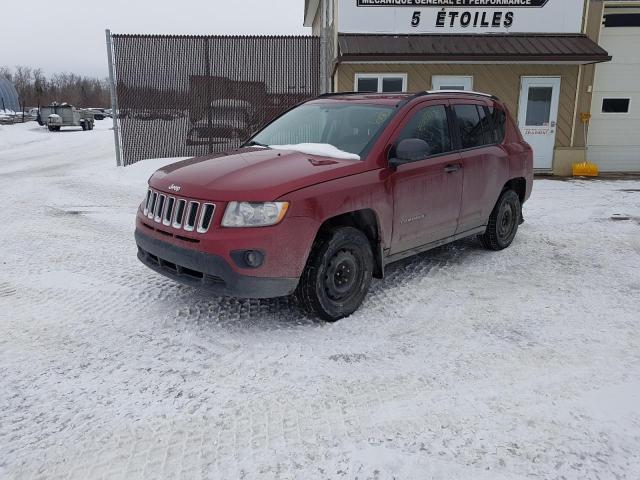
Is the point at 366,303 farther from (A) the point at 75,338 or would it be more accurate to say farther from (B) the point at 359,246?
(A) the point at 75,338

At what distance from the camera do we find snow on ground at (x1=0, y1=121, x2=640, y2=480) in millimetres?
2592

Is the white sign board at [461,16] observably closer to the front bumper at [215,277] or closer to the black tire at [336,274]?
the black tire at [336,274]

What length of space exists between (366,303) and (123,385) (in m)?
2.13

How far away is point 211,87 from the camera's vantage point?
1416 cm

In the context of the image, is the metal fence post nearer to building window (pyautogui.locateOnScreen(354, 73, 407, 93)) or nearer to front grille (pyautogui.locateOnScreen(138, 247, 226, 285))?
building window (pyautogui.locateOnScreen(354, 73, 407, 93))

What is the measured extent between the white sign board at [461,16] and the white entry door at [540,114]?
126cm

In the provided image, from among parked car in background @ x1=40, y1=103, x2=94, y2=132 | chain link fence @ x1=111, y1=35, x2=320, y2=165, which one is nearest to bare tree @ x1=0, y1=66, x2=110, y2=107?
parked car in background @ x1=40, y1=103, x2=94, y2=132

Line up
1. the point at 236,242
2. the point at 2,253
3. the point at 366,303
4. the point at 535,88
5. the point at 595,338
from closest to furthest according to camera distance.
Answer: the point at 236,242
the point at 595,338
the point at 366,303
the point at 2,253
the point at 535,88

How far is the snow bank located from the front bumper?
1168 millimetres

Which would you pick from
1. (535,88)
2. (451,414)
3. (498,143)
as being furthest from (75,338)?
(535,88)

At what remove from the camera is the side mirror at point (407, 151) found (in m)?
4.32

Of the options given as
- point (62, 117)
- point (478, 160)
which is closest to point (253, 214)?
point (478, 160)

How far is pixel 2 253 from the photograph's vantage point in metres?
5.87

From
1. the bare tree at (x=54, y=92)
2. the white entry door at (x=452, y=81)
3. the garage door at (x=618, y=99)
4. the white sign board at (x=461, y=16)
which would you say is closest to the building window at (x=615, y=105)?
the garage door at (x=618, y=99)
